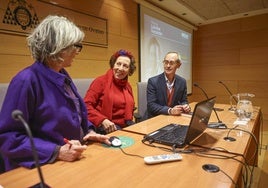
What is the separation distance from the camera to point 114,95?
2.08 meters

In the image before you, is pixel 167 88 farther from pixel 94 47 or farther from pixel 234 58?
pixel 234 58

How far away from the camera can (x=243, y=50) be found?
4.92m

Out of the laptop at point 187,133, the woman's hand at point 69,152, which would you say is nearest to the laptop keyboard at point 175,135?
the laptop at point 187,133

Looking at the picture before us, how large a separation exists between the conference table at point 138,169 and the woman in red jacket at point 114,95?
2.67ft

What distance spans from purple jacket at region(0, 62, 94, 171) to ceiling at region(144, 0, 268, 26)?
10.2ft

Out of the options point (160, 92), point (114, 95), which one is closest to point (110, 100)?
point (114, 95)

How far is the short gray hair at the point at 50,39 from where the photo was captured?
1087 mm

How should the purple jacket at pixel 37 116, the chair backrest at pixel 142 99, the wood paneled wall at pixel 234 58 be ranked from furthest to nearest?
the wood paneled wall at pixel 234 58 < the chair backrest at pixel 142 99 < the purple jacket at pixel 37 116

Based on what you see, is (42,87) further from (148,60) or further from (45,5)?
(148,60)

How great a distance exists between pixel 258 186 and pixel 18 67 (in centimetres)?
266

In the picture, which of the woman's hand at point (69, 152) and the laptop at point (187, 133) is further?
the laptop at point (187, 133)

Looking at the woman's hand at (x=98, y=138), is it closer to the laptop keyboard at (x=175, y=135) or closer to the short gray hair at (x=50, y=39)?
the laptop keyboard at (x=175, y=135)

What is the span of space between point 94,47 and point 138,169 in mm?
2250

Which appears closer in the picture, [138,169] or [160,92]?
[138,169]
